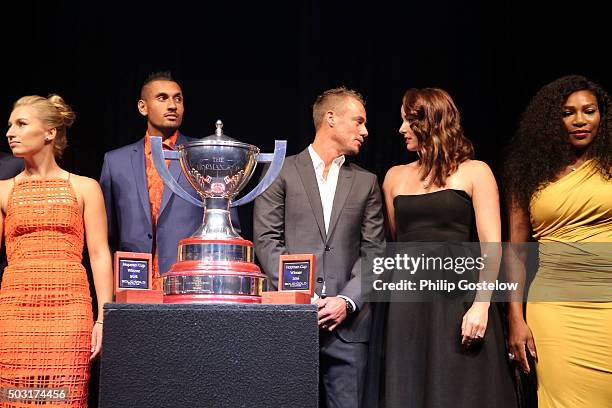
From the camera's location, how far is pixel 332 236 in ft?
9.55

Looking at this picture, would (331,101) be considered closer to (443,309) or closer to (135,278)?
(443,309)

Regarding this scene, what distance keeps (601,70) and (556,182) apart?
0.81 metres

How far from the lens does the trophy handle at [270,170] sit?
1988 mm

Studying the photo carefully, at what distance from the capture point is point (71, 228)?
2584 millimetres

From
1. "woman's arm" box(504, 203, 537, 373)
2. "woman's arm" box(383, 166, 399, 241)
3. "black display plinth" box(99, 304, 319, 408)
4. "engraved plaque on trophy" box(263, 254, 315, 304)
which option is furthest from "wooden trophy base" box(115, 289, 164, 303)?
"woman's arm" box(504, 203, 537, 373)

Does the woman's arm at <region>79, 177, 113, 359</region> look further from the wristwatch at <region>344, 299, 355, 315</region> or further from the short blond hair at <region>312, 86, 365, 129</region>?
the short blond hair at <region>312, 86, 365, 129</region>

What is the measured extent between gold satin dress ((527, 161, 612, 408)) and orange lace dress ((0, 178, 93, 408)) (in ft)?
4.65

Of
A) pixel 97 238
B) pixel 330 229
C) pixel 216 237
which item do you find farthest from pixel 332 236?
pixel 216 237

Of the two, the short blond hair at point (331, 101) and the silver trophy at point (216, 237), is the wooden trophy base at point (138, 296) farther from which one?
the short blond hair at point (331, 101)

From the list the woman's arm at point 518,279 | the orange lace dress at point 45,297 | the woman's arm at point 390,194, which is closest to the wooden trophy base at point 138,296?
the orange lace dress at point 45,297

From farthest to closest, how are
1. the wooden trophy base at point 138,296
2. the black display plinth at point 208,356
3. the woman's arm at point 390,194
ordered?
the woman's arm at point 390,194 < the wooden trophy base at point 138,296 < the black display plinth at point 208,356

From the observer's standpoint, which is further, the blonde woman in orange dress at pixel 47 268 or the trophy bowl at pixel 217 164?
the blonde woman in orange dress at pixel 47 268

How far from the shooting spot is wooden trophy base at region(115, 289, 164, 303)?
1.73m

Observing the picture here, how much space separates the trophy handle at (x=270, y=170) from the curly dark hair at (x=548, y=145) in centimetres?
114
